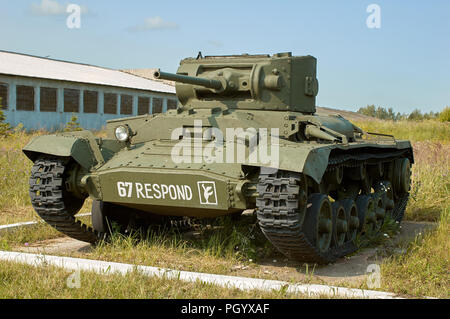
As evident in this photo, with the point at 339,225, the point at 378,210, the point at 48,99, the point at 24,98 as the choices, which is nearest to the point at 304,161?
the point at 339,225

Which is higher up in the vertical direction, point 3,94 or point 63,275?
point 3,94

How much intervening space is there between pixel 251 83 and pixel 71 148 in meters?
2.39

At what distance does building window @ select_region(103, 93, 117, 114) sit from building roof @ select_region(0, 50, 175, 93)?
60 centimetres

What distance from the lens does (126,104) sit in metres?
28.1

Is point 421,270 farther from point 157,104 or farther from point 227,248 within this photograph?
point 157,104

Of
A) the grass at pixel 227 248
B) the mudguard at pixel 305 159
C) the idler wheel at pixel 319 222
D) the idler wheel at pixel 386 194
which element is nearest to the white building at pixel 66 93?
the grass at pixel 227 248

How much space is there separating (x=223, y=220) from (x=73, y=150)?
233 cm

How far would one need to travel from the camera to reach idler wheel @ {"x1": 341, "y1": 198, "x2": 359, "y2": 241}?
7.36 m

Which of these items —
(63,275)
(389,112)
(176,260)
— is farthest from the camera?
(389,112)

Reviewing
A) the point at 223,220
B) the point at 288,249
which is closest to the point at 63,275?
the point at 288,249

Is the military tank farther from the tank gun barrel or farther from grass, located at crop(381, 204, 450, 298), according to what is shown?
grass, located at crop(381, 204, 450, 298)
